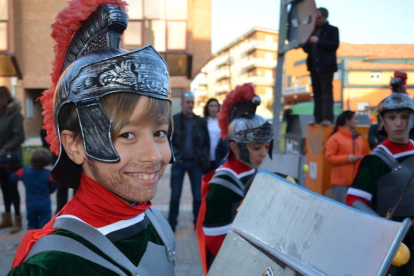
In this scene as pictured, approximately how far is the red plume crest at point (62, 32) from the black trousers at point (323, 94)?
484cm

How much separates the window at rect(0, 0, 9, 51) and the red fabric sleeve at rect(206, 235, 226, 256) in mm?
1636

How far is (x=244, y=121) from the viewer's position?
297 cm

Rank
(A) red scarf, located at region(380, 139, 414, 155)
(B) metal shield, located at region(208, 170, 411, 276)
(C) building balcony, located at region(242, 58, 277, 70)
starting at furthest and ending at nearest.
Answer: (C) building balcony, located at region(242, 58, 277, 70), (A) red scarf, located at region(380, 139, 414, 155), (B) metal shield, located at region(208, 170, 411, 276)

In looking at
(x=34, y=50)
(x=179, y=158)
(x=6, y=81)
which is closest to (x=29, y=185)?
(x=179, y=158)

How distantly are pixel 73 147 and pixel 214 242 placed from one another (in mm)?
1479

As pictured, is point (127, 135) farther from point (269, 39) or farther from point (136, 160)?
point (269, 39)

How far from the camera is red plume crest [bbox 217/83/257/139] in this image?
327 cm

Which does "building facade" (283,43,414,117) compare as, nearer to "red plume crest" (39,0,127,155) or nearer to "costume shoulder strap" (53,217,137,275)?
"red plume crest" (39,0,127,155)

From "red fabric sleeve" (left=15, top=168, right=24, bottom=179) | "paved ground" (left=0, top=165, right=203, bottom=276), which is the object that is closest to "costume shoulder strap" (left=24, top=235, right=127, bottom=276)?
"paved ground" (left=0, top=165, right=203, bottom=276)

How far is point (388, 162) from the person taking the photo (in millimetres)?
2740

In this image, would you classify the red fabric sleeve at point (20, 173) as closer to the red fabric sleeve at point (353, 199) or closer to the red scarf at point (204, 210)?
the red scarf at point (204, 210)

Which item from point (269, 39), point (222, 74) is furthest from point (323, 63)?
point (222, 74)

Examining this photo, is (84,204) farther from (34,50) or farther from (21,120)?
(21,120)

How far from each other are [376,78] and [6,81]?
12.5ft
